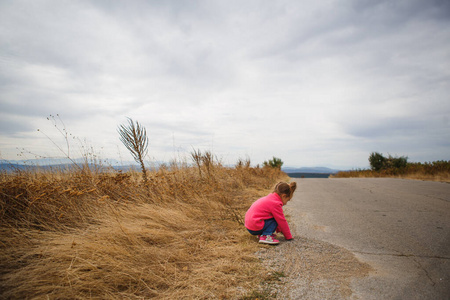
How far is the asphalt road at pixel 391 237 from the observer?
6.11 ft

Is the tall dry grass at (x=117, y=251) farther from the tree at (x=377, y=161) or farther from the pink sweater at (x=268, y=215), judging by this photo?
the tree at (x=377, y=161)

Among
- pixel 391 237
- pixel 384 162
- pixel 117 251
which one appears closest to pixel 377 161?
pixel 384 162

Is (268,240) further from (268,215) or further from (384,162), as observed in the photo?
(384,162)

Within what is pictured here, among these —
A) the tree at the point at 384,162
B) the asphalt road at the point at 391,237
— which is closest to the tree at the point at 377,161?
the tree at the point at 384,162

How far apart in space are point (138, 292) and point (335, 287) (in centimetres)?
184

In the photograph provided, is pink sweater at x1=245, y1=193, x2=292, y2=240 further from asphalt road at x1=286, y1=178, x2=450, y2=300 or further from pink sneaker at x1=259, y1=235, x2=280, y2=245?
asphalt road at x1=286, y1=178, x2=450, y2=300

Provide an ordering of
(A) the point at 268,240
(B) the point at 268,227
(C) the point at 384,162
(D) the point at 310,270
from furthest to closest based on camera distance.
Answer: (C) the point at 384,162
(B) the point at 268,227
(A) the point at 268,240
(D) the point at 310,270

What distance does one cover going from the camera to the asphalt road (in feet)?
6.11

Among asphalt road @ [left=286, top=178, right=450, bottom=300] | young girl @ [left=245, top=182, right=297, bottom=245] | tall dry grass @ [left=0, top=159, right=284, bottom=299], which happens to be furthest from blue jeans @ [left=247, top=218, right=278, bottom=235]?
asphalt road @ [left=286, top=178, right=450, bottom=300]

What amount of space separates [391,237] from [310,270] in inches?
68.5

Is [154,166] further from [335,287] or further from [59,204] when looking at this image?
[335,287]

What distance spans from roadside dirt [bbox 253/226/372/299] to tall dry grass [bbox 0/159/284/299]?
8.1 inches

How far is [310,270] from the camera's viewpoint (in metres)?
2.20

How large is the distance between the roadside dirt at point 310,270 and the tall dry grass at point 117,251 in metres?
0.21
